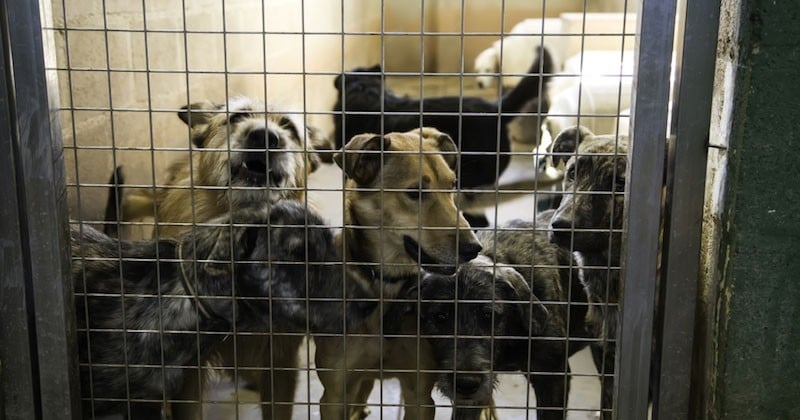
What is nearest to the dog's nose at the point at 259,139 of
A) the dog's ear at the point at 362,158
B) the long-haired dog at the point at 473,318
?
the dog's ear at the point at 362,158

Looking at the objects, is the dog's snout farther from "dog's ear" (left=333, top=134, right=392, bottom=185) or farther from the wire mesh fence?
"dog's ear" (left=333, top=134, right=392, bottom=185)

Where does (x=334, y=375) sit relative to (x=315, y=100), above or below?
below

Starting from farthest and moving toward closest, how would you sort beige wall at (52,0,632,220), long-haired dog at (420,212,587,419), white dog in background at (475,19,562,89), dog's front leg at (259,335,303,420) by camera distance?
white dog in background at (475,19,562,89), dog's front leg at (259,335,303,420), long-haired dog at (420,212,587,419), beige wall at (52,0,632,220)

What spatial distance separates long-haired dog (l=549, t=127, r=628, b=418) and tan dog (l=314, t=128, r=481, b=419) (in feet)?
0.89

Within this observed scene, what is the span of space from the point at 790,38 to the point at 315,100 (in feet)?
15.4

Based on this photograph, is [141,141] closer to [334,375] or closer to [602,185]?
[334,375]

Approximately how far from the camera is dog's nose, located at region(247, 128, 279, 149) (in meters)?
2.59

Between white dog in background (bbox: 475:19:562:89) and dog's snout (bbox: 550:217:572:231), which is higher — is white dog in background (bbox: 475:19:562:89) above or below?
above

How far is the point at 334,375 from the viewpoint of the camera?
107 inches

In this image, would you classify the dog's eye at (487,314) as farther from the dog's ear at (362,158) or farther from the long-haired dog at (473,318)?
the dog's ear at (362,158)

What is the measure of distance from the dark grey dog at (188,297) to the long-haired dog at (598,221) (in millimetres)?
612

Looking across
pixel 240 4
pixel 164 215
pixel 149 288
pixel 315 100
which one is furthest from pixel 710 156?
pixel 315 100

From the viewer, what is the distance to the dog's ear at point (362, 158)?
244 centimetres

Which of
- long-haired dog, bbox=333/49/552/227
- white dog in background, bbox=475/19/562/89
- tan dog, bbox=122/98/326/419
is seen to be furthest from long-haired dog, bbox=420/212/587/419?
white dog in background, bbox=475/19/562/89
